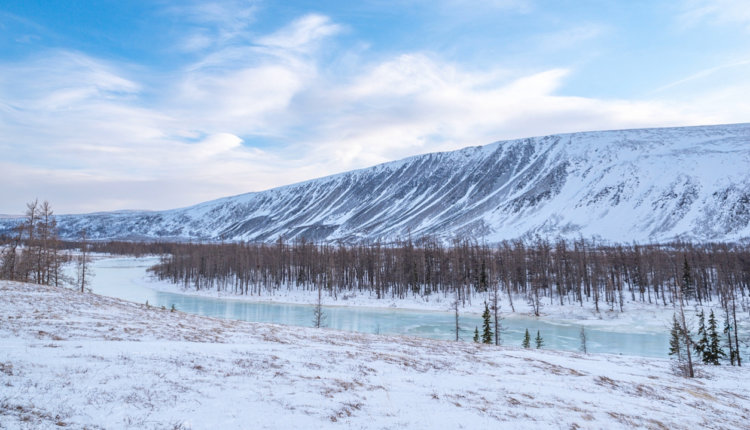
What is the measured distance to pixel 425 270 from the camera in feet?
302

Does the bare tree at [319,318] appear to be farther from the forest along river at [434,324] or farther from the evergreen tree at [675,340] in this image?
the evergreen tree at [675,340]

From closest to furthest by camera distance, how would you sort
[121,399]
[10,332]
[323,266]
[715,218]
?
[121,399] → [10,332] → [323,266] → [715,218]

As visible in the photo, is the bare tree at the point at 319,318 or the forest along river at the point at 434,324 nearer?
the bare tree at the point at 319,318

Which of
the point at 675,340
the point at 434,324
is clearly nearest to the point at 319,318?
the point at 434,324

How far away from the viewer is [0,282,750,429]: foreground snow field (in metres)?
8.17

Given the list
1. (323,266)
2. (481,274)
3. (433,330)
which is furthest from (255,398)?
(323,266)

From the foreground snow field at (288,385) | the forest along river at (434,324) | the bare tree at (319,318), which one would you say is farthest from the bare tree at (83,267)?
the foreground snow field at (288,385)

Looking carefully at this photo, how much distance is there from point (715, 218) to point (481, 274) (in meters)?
131

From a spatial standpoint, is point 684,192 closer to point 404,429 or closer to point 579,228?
point 579,228

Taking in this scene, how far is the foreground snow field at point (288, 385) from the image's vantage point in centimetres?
817

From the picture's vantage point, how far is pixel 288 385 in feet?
36.1

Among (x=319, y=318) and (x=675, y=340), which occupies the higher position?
(x=319, y=318)

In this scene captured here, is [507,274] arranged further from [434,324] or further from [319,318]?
[319,318]

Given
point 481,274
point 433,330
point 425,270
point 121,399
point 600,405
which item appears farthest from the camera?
point 425,270
